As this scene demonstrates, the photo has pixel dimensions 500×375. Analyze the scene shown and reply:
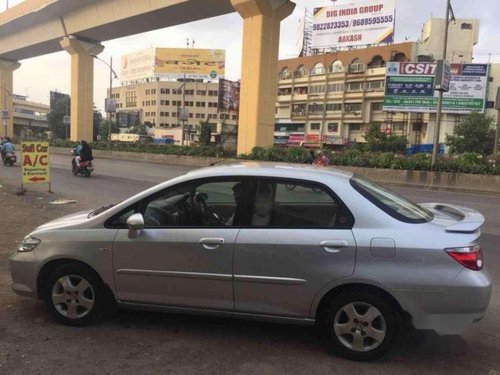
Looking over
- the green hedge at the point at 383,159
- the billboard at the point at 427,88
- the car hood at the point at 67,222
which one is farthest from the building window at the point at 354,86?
the car hood at the point at 67,222

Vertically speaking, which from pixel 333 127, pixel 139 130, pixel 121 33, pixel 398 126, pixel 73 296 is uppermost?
pixel 121 33

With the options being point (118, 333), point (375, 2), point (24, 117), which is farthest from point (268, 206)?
point (24, 117)

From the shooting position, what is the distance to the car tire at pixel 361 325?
3.90m

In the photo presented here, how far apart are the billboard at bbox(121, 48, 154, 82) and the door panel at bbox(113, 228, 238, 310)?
107051mm

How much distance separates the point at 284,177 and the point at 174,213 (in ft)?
3.29

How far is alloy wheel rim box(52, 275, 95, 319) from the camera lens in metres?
4.53

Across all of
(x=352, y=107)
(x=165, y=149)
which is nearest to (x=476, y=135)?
(x=352, y=107)

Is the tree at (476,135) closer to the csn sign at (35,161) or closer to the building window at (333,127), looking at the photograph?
the building window at (333,127)

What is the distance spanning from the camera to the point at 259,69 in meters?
28.8

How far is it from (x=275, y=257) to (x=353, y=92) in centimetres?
9136

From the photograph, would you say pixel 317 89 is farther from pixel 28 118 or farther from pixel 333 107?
pixel 28 118

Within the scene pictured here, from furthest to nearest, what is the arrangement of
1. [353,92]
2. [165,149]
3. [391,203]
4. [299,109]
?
[299,109], [353,92], [165,149], [391,203]

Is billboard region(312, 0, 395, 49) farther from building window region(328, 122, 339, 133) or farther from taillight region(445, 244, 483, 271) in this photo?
taillight region(445, 244, 483, 271)

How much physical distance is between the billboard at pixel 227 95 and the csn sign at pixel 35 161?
4585cm
